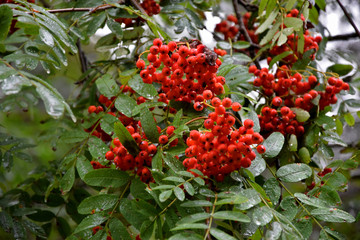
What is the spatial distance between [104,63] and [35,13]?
2.26ft

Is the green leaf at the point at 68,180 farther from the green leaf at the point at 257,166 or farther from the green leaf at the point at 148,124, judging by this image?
the green leaf at the point at 257,166

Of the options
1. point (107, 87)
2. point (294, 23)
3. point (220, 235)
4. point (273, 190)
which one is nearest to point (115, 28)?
point (107, 87)

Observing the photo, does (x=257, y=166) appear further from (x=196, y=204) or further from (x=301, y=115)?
(x=301, y=115)

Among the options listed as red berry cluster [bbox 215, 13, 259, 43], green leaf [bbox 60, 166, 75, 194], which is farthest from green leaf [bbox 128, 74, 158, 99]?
red berry cluster [bbox 215, 13, 259, 43]

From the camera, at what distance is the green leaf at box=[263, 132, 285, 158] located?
1287mm

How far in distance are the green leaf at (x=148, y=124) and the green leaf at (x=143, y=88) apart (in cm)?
19

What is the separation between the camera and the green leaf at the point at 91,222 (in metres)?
1.14

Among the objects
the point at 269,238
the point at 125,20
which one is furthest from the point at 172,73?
the point at 125,20

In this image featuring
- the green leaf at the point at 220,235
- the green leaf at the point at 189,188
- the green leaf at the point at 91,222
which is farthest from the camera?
the green leaf at the point at 91,222

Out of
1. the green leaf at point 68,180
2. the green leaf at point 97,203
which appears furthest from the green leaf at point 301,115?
the green leaf at point 68,180

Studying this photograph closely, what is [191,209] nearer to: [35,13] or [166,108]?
[166,108]

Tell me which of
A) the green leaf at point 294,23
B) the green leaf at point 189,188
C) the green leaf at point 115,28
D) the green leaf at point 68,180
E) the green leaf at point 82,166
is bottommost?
the green leaf at point 68,180

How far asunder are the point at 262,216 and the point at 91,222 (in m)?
0.54

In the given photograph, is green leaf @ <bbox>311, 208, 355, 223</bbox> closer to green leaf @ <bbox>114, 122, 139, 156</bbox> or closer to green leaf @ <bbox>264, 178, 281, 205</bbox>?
green leaf @ <bbox>264, 178, 281, 205</bbox>
